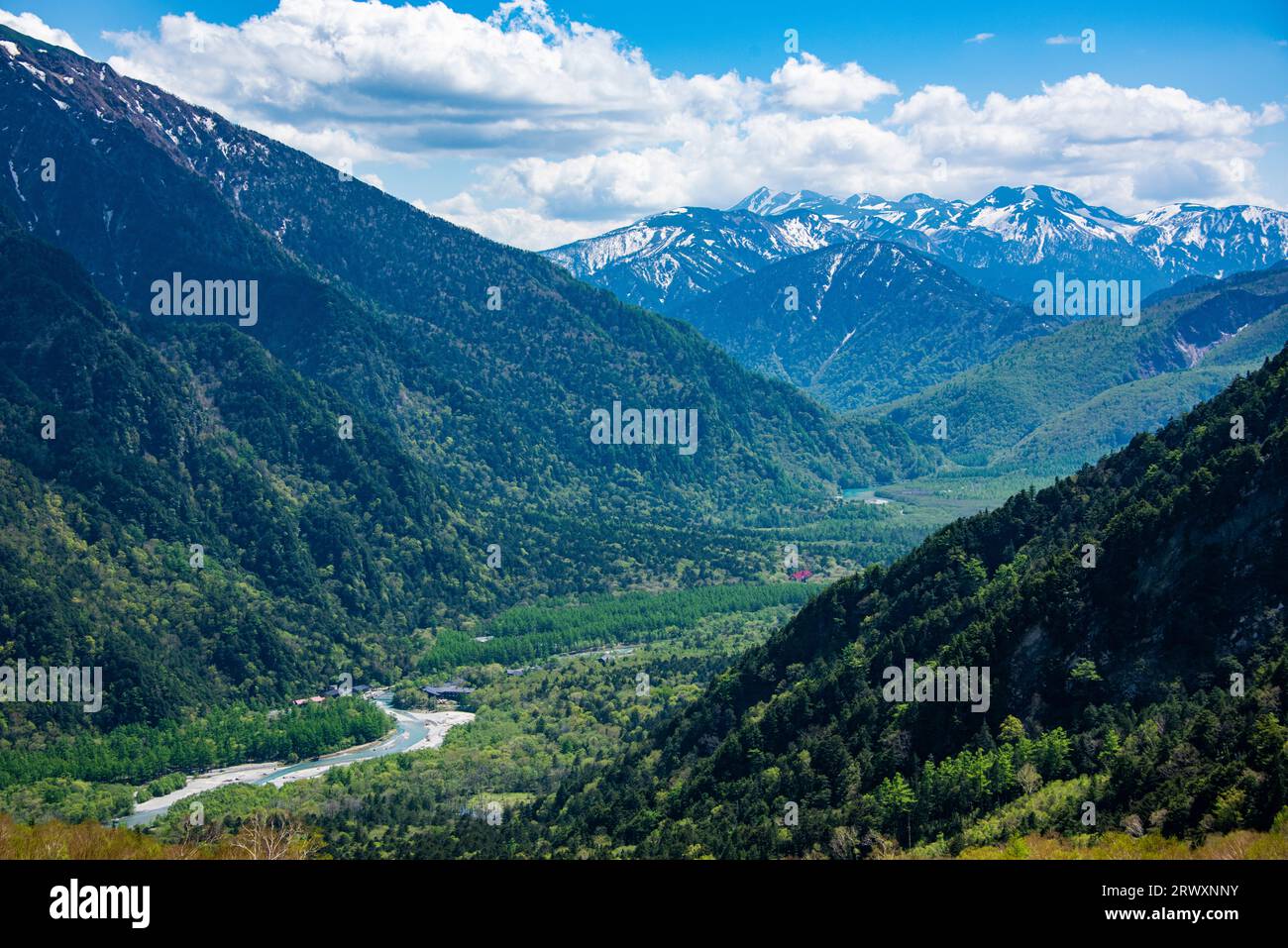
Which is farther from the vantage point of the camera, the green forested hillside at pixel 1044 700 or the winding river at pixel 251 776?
the winding river at pixel 251 776

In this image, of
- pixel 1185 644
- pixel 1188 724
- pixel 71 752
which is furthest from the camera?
pixel 71 752

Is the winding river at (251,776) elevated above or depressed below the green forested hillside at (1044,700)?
below

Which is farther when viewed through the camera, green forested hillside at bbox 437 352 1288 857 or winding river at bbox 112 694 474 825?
winding river at bbox 112 694 474 825

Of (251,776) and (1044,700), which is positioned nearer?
(1044,700)

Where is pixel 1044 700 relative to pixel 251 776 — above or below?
above

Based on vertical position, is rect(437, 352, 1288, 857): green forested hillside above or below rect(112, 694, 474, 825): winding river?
above

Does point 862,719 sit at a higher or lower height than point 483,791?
higher

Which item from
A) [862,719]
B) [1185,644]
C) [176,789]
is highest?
[1185,644]
